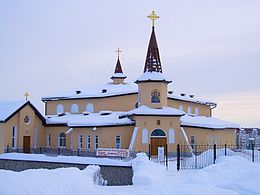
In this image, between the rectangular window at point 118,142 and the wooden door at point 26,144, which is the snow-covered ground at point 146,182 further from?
the wooden door at point 26,144

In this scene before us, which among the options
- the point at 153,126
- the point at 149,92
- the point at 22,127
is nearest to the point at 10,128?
the point at 22,127

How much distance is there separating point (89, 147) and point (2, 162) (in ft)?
24.2

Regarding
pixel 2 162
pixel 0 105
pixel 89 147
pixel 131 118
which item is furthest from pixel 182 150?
pixel 0 105

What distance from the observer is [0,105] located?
125 feet

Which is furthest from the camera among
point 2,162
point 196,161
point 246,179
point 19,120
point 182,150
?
point 19,120

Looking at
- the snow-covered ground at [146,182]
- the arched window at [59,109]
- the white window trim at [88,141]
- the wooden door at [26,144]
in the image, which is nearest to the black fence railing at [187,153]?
the wooden door at [26,144]

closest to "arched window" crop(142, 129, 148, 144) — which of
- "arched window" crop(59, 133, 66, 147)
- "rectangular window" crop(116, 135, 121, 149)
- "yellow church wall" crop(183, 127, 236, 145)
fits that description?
"rectangular window" crop(116, 135, 121, 149)

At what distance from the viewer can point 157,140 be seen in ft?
105

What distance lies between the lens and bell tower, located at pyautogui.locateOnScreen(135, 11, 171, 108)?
33562mm

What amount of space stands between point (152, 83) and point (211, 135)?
8.22 m

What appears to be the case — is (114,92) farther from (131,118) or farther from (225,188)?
(225,188)

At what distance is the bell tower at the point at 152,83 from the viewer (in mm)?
33562

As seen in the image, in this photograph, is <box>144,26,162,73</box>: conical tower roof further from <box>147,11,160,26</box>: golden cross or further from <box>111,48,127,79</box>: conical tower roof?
<box>111,48,127,79</box>: conical tower roof

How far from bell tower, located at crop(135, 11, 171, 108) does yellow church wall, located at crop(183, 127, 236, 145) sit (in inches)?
159
